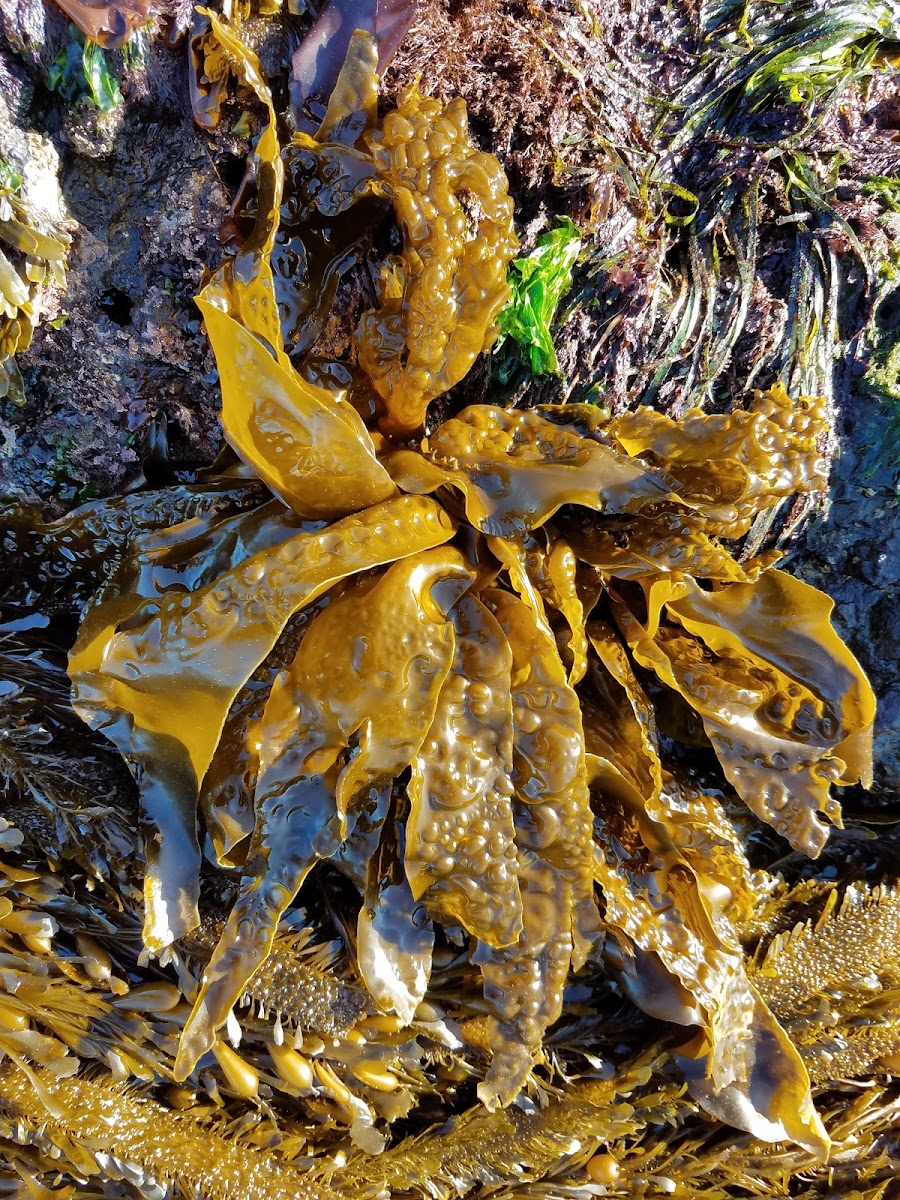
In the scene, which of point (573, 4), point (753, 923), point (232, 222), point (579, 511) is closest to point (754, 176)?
point (573, 4)

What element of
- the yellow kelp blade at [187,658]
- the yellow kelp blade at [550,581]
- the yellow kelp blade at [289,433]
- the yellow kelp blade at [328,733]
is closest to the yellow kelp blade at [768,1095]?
the yellow kelp blade at [550,581]

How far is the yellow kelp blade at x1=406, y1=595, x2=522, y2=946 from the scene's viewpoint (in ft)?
2.97

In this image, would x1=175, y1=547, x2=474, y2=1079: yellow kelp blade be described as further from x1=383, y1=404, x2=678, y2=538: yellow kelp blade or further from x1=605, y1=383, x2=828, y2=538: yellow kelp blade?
x1=605, y1=383, x2=828, y2=538: yellow kelp blade

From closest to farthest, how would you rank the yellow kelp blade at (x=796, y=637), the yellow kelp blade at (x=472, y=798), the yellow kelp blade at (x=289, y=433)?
1. the yellow kelp blade at (x=289, y=433)
2. the yellow kelp blade at (x=472, y=798)
3. the yellow kelp blade at (x=796, y=637)

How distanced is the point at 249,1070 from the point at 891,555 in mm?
1187

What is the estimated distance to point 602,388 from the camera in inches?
40.9

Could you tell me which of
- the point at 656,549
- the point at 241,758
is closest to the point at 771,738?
the point at 656,549

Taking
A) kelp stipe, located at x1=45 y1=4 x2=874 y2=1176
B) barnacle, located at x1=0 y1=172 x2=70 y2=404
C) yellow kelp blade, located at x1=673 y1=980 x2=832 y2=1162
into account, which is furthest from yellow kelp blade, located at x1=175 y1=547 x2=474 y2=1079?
yellow kelp blade, located at x1=673 y1=980 x2=832 y2=1162

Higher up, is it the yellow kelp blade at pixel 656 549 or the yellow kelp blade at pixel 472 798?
the yellow kelp blade at pixel 656 549

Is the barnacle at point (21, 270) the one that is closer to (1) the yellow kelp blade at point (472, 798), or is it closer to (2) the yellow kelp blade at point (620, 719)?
(1) the yellow kelp blade at point (472, 798)

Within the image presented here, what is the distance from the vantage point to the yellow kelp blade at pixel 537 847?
947 mm

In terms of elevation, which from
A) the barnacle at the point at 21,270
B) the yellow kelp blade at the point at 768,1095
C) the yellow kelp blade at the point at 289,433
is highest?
the barnacle at the point at 21,270

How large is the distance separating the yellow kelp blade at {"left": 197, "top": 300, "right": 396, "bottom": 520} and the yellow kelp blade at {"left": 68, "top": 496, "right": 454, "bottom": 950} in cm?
4

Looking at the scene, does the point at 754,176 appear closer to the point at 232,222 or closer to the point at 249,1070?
the point at 232,222
